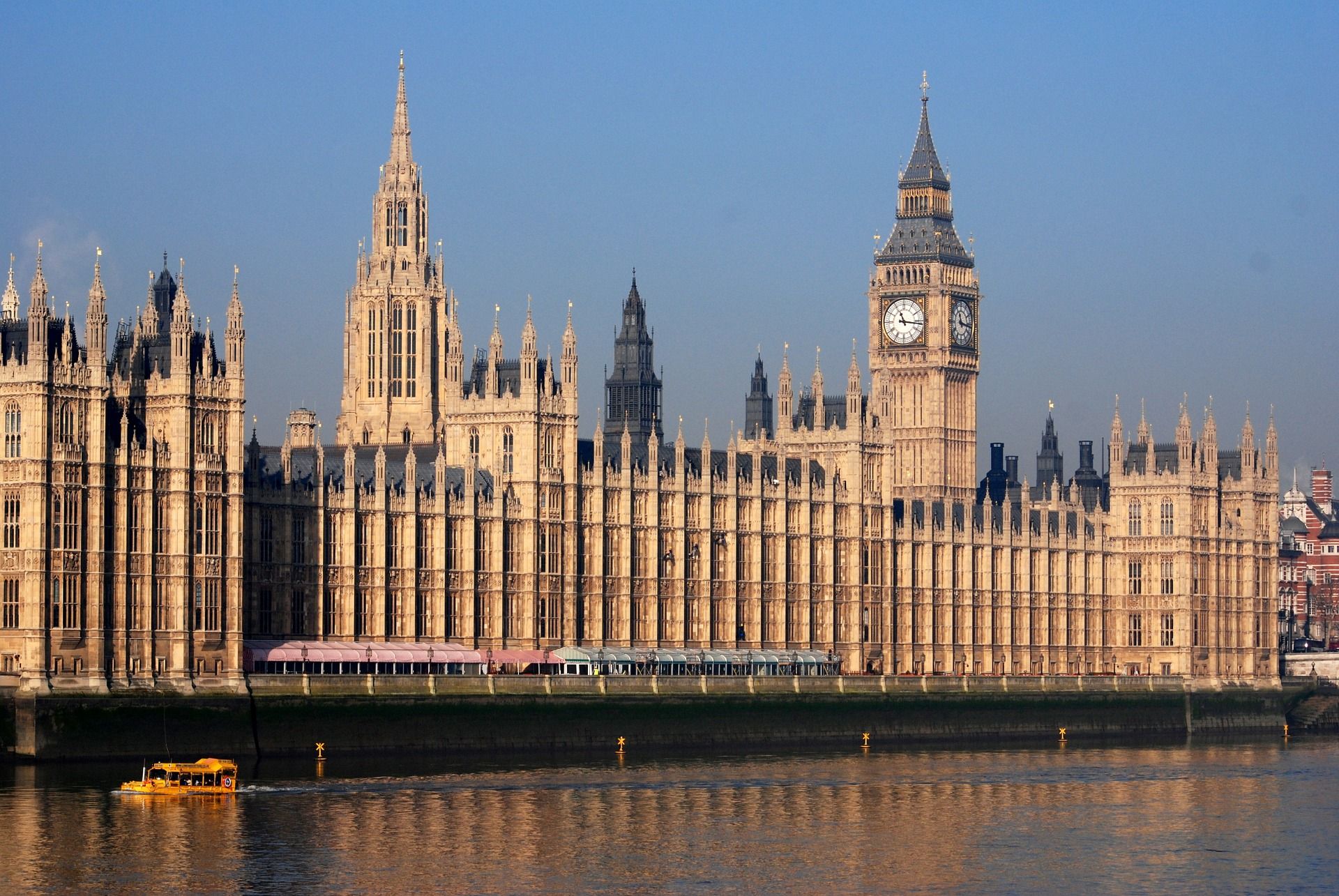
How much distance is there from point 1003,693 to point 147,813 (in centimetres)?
7812

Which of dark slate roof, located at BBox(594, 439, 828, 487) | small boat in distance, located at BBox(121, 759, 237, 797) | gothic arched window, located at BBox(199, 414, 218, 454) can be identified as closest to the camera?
small boat in distance, located at BBox(121, 759, 237, 797)

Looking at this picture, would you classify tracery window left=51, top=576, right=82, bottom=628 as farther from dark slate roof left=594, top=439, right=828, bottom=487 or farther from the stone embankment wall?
dark slate roof left=594, top=439, right=828, bottom=487

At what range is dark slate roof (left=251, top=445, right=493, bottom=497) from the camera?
156125 mm

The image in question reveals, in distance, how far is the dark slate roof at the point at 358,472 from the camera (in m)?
156

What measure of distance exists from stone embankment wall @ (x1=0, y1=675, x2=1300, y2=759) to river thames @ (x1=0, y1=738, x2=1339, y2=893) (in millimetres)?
2274

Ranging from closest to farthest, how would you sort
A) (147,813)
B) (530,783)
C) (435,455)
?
(147,813) → (530,783) → (435,455)

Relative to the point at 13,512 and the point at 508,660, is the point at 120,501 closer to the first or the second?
the point at 13,512

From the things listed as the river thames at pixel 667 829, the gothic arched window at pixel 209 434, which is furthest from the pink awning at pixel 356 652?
the gothic arched window at pixel 209 434

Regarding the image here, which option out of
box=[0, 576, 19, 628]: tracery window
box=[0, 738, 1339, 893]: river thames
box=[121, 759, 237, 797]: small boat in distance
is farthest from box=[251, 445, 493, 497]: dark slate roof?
box=[121, 759, 237, 797]: small boat in distance

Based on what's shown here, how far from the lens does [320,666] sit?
151750 millimetres

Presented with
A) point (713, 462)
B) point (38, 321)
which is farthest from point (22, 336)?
point (713, 462)

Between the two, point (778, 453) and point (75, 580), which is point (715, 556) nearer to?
point (778, 453)

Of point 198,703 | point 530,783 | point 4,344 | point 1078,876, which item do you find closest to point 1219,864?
point 1078,876

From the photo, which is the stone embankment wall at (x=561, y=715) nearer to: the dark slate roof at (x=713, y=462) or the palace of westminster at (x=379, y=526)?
the palace of westminster at (x=379, y=526)
